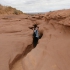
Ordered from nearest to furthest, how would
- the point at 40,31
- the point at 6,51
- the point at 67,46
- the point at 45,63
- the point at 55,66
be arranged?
1. the point at 55,66
2. the point at 45,63
3. the point at 67,46
4. the point at 6,51
5. the point at 40,31

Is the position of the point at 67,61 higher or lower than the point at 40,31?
higher

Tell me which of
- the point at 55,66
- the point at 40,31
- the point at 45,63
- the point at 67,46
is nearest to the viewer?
the point at 55,66

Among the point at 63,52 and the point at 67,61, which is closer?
the point at 67,61

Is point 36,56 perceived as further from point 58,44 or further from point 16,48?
point 16,48

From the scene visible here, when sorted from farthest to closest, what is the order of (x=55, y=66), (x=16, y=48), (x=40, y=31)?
(x=40, y=31)
(x=16, y=48)
(x=55, y=66)

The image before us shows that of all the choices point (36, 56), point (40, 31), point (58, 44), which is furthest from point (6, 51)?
point (40, 31)

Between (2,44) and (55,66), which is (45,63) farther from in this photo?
(2,44)

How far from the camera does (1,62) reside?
16.0ft

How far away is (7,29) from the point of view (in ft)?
31.6

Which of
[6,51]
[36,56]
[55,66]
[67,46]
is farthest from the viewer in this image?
[6,51]

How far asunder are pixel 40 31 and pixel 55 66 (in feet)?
17.8

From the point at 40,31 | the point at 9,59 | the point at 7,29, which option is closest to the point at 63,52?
the point at 9,59

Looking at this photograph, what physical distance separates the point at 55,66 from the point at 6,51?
2.32 m

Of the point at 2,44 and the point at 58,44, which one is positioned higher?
the point at 58,44
